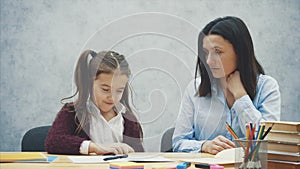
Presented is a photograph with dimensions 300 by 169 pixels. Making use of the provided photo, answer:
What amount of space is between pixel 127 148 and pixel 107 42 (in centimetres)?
40

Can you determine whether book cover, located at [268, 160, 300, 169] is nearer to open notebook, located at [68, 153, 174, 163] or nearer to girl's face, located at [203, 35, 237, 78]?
open notebook, located at [68, 153, 174, 163]

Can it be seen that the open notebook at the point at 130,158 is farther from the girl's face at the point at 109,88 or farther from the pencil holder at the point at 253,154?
the pencil holder at the point at 253,154

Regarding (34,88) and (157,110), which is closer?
(157,110)

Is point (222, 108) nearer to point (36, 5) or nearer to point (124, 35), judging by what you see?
point (124, 35)

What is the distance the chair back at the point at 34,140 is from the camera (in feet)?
7.45

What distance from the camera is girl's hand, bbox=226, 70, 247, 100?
2055 mm

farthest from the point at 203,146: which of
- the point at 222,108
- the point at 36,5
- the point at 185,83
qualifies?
the point at 36,5

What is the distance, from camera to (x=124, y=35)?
149 centimetres

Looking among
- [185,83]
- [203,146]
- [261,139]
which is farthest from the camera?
[203,146]

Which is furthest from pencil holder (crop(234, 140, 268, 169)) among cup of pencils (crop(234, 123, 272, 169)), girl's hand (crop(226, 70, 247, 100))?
girl's hand (crop(226, 70, 247, 100))

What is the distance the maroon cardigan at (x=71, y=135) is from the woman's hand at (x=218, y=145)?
0.27 meters

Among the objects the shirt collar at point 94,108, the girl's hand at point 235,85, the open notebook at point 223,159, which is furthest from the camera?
the girl's hand at point 235,85

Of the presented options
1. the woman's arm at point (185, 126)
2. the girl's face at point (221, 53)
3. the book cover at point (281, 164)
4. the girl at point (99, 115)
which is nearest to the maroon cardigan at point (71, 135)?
the girl at point (99, 115)

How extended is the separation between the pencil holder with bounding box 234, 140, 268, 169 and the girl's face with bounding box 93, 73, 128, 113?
1.80 ft
